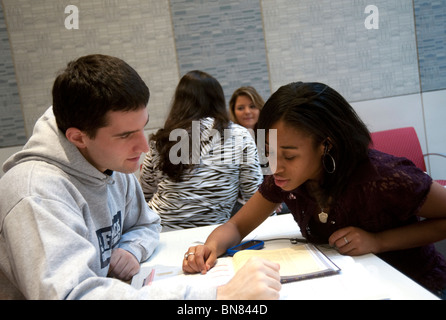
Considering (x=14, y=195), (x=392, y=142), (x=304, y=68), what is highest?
(x=304, y=68)

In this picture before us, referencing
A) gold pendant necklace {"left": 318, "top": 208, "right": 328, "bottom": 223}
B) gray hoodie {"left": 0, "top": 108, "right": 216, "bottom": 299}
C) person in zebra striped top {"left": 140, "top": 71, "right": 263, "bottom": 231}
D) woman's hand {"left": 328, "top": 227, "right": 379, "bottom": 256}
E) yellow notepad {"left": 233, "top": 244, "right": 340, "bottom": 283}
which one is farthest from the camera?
person in zebra striped top {"left": 140, "top": 71, "right": 263, "bottom": 231}

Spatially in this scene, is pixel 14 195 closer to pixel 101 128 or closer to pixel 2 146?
pixel 101 128

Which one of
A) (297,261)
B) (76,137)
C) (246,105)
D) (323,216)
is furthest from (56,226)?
(246,105)

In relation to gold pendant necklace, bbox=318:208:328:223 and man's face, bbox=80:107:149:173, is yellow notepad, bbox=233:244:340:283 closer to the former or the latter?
gold pendant necklace, bbox=318:208:328:223

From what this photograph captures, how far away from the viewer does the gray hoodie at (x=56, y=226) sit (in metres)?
0.78

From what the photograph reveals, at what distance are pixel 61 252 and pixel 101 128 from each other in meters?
0.37

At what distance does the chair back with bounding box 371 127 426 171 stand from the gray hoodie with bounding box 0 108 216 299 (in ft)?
9.08

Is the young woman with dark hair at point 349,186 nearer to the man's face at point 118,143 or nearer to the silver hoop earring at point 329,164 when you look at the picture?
the silver hoop earring at point 329,164

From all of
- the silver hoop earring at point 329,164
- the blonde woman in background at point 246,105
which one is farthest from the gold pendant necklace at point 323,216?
the blonde woman in background at point 246,105

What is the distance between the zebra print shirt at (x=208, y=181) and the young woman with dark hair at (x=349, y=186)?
Answer: 766 millimetres

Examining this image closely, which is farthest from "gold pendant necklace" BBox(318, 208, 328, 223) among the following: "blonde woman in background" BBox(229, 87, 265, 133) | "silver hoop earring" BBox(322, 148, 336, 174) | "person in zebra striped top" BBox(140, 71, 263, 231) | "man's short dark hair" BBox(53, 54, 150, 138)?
"blonde woman in background" BBox(229, 87, 265, 133)

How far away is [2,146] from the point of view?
360cm

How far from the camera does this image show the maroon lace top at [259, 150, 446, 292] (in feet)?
3.69
